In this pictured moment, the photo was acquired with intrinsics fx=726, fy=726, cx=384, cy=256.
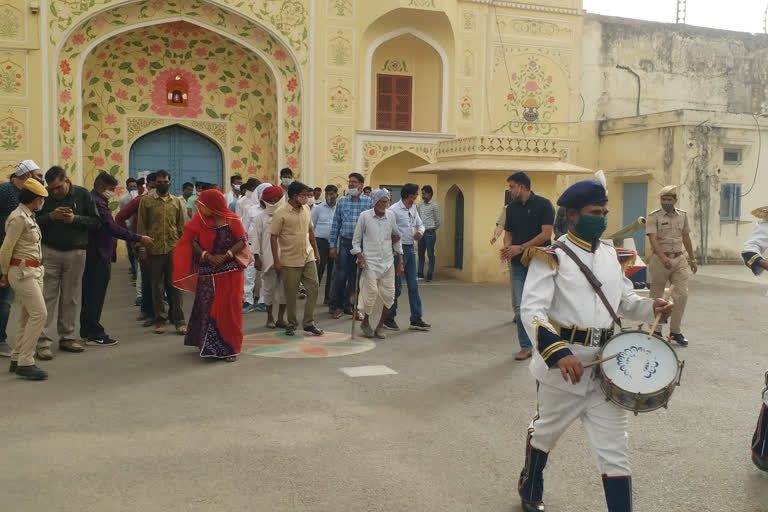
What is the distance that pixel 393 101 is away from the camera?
16.5 meters

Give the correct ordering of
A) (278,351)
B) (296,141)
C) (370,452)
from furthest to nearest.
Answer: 1. (296,141)
2. (278,351)
3. (370,452)

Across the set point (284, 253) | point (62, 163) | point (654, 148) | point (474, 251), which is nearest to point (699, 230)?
point (654, 148)

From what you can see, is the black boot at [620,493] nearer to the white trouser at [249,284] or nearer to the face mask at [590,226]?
the face mask at [590,226]

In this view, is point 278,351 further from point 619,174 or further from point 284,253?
point 619,174

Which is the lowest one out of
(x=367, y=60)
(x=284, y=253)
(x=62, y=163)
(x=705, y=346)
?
(x=705, y=346)

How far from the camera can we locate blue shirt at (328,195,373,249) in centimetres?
898

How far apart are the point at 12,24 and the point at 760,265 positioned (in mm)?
13115

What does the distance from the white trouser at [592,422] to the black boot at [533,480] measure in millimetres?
52

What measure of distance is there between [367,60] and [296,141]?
2.32m

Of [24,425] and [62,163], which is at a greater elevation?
[62,163]

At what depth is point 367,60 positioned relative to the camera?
15375 mm

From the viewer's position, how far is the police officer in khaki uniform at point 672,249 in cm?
754

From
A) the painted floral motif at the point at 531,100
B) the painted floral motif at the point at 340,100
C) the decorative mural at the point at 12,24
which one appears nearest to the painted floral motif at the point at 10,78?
the decorative mural at the point at 12,24

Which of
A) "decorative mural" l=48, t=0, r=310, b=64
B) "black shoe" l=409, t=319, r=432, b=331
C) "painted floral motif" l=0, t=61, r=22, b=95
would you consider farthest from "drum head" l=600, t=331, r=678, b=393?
"painted floral motif" l=0, t=61, r=22, b=95
